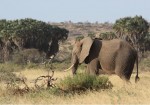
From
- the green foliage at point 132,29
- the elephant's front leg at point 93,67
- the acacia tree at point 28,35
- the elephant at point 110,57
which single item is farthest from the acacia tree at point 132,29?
the elephant's front leg at point 93,67

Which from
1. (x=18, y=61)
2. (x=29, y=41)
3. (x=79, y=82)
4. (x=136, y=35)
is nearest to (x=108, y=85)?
(x=79, y=82)

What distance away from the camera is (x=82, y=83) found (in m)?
14.2

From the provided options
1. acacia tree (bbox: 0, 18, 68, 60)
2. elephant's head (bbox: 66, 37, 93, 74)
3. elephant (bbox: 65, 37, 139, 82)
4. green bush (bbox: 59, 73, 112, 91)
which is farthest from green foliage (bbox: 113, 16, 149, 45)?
green bush (bbox: 59, 73, 112, 91)

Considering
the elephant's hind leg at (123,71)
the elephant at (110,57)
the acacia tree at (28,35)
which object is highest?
the elephant at (110,57)

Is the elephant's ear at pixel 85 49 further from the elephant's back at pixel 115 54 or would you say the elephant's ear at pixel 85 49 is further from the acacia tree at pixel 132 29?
the acacia tree at pixel 132 29

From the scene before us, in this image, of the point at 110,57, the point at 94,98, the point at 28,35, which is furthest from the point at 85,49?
the point at 28,35

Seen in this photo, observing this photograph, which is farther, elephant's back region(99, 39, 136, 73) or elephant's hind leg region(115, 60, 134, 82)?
elephant's back region(99, 39, 136, 73)

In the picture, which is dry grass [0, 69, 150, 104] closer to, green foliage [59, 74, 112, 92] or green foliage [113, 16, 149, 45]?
green foliage [59, 74, 112, 92]

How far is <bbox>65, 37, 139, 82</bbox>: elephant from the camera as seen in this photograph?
1712 cm

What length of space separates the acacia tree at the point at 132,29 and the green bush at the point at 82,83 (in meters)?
38.2

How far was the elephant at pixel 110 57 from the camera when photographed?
17.1 metres

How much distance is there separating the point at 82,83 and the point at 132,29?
39123mm

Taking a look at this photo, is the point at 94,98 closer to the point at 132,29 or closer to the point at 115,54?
the point at 115,54

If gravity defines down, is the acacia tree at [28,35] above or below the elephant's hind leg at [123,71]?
below
